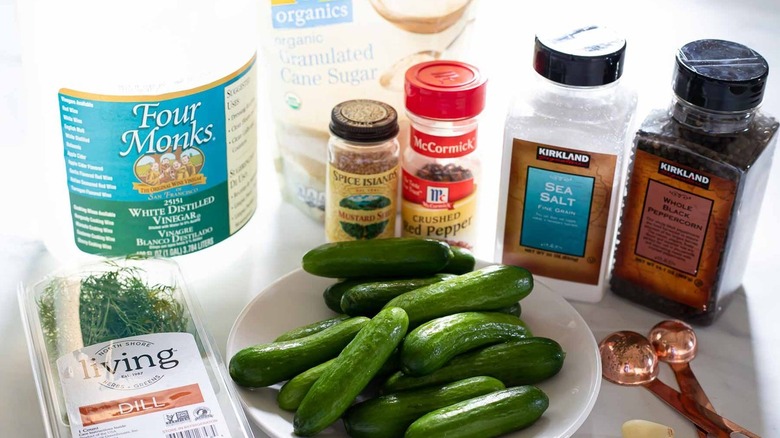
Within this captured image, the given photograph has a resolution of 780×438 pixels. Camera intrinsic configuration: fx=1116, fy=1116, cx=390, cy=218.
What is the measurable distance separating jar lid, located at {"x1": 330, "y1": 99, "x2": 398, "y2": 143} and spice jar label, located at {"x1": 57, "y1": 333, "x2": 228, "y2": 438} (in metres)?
0.25

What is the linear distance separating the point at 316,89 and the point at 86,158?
0.27 m

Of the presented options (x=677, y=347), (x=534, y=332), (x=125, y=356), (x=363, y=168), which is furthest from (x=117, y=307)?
(x=677, y=347)

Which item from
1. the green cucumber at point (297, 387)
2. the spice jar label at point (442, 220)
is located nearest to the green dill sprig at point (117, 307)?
A: the green cucumber at point (297, 387)

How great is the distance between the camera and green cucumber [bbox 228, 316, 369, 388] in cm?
97

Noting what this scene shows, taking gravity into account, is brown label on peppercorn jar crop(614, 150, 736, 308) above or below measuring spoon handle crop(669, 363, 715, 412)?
above

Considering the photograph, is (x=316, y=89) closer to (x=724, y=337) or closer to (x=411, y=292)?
(x=411, y=292)

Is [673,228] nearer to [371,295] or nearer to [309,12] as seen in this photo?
[371,295]

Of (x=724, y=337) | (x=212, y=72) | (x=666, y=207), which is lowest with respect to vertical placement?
(x=724, y=337)

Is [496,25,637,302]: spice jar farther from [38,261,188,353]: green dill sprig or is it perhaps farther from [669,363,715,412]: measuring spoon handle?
[38,261,188,353]: green dill sprig

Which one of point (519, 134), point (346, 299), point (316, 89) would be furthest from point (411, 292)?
point (316, 89)

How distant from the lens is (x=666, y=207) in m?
1.10

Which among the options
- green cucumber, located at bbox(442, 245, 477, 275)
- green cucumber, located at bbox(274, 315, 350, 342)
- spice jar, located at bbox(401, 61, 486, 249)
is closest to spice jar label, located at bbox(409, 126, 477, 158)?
spice jar, located at bbox(401, 61, 486, 249)

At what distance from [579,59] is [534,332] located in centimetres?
26

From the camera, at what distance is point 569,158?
109cm
